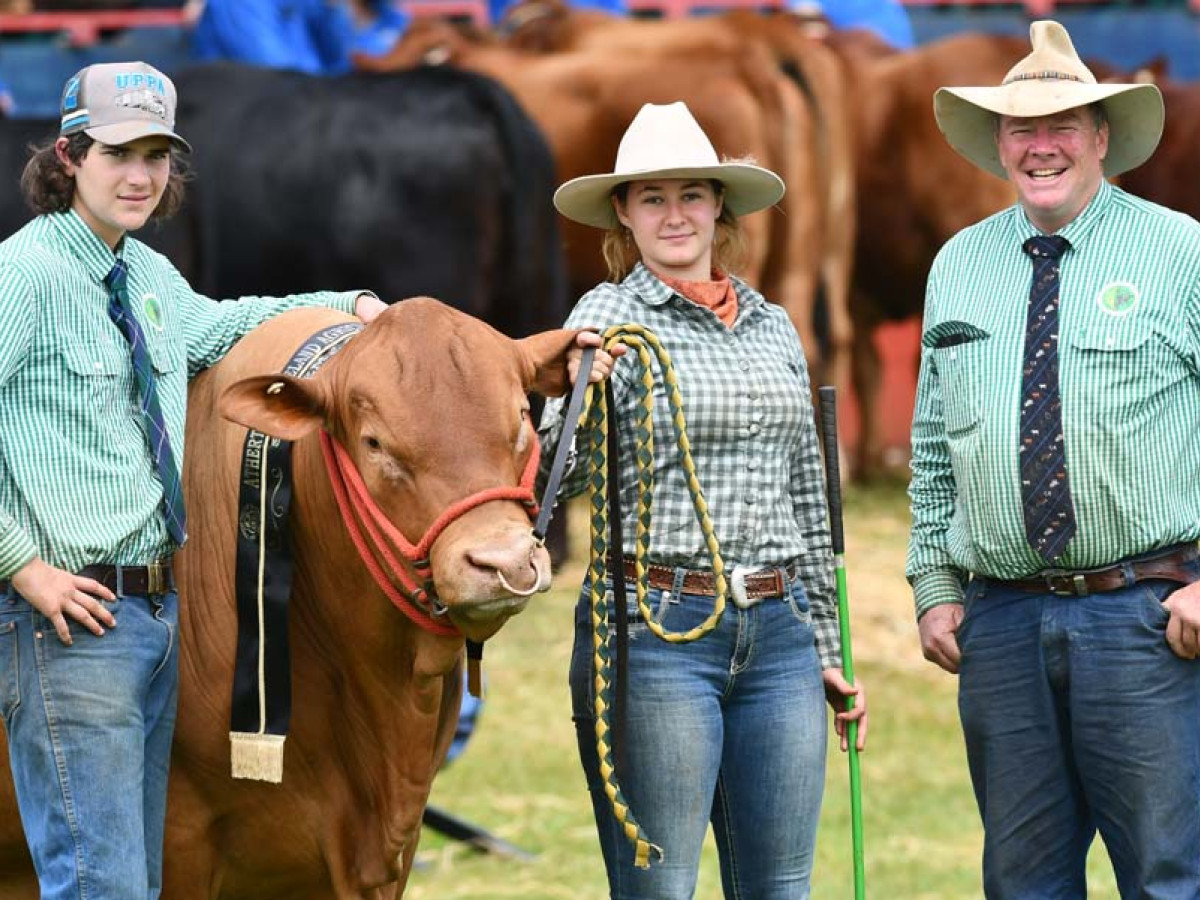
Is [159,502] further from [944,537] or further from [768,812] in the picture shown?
[944,537]

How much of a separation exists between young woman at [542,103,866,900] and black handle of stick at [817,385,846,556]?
9 centimetres

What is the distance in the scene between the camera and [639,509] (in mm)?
4207

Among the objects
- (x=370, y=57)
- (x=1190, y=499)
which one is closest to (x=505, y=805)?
(x=1190, y=499)

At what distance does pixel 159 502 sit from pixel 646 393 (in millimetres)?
941

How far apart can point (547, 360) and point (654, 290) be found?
1.02 ft

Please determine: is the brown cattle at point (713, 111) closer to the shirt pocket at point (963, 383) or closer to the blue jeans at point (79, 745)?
the shirt pocket at point (963, 383)

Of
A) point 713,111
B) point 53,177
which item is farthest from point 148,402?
point 713,111

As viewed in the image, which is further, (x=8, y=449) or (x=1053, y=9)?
(x=1053, y=9)

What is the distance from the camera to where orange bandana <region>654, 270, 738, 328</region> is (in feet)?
14.2

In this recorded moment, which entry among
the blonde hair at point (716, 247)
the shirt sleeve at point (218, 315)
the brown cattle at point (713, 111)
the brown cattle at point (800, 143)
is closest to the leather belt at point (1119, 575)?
the blonde hair at point (716, 247)

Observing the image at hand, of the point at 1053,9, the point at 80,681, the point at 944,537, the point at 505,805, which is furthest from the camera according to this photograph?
the point at 1053,9

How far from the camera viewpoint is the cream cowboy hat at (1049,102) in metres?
4.34

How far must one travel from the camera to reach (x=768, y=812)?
4.25 m

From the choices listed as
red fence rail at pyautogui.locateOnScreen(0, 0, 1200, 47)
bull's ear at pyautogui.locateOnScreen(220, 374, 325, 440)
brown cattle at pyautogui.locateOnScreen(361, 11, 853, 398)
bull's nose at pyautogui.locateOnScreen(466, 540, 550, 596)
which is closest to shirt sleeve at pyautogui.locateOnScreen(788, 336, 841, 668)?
bull's nose at pyautogui.locateOnScreen(466, 540, 550, 596)
